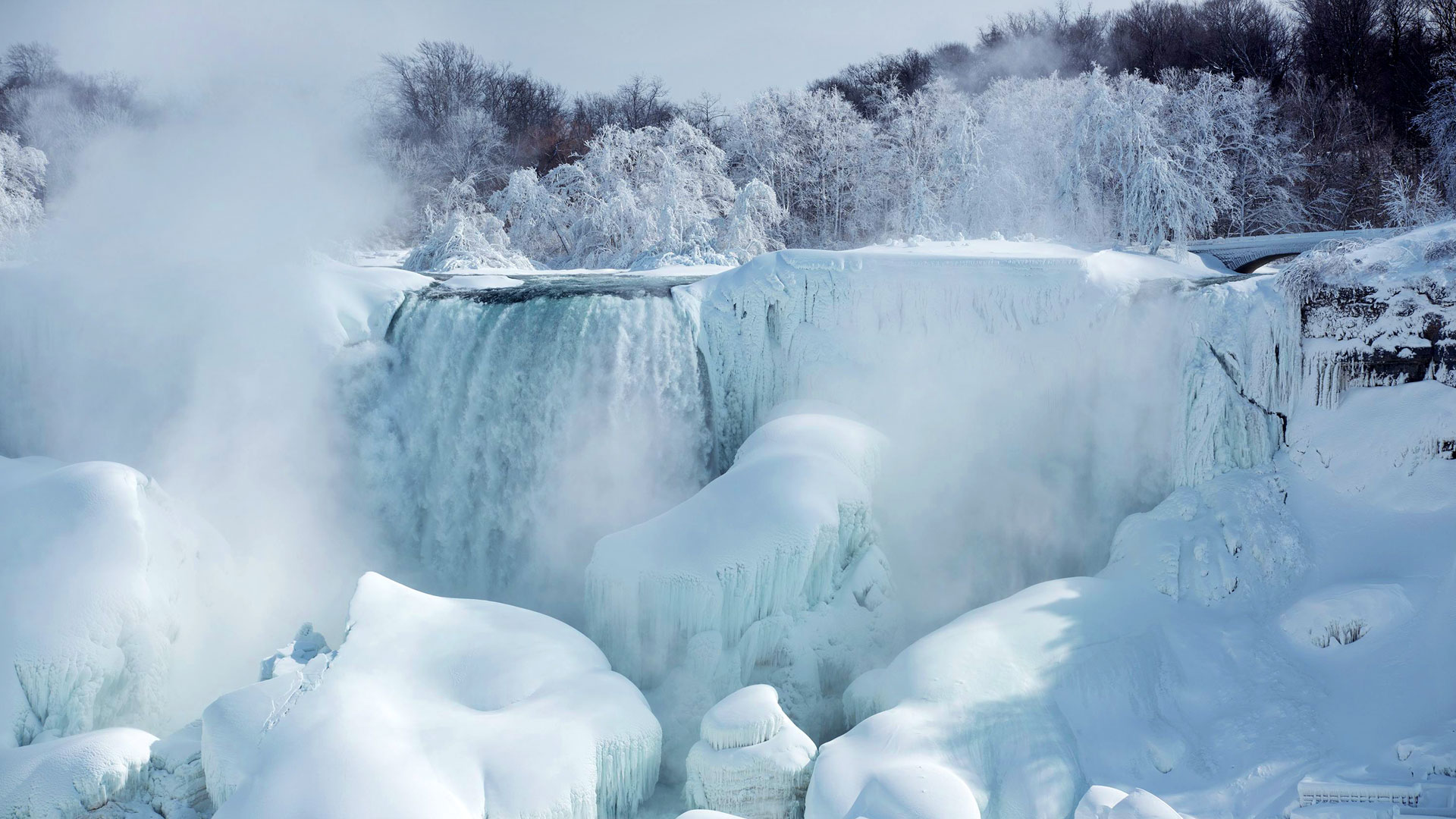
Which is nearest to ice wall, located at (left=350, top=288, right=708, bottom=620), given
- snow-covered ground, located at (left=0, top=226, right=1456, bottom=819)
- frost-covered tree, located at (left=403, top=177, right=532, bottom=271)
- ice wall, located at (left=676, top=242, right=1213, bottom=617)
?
snow-covered ground, located at (left=0, top=226, right=1456, bottom=819)

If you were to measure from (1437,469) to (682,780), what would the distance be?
19.3ft

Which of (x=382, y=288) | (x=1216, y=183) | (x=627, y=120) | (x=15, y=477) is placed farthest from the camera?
(x=627, y=120)

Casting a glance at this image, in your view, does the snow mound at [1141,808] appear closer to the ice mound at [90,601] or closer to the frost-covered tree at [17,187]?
the ice mound at [90,601]

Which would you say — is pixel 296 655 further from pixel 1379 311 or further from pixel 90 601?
pixel 1379 311

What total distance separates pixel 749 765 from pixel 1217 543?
13.3ft

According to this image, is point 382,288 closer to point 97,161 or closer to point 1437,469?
point 97,161

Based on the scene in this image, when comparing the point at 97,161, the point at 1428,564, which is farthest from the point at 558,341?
the point at 97,161

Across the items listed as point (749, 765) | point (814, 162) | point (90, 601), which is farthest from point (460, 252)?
point (749, 765)

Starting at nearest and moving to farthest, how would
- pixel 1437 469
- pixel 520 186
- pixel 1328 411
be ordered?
pixel 1437 469 < pixel 1328 411 < pixel 520 186

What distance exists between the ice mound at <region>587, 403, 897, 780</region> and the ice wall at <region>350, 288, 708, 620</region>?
2179 millimetres

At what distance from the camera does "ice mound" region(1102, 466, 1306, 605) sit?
6.55 meters

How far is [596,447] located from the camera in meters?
9.29

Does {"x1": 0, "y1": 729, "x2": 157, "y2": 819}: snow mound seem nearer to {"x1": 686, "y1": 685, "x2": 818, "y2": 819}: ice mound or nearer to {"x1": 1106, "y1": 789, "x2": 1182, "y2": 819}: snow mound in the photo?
{"x1": 686, "y1": 685, "x2": 818, "y2": 819}: ice mound

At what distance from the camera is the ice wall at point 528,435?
9234 mm
